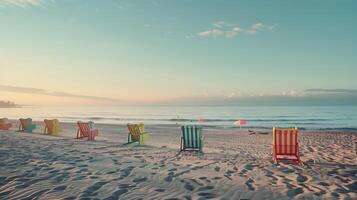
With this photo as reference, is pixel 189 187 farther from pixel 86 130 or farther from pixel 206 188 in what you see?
pixel 86 130

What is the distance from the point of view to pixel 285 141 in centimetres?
952

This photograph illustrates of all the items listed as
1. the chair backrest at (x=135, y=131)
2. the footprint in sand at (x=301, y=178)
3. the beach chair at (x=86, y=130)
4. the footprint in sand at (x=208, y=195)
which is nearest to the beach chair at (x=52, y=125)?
the beach chair at (x=86, y=130)

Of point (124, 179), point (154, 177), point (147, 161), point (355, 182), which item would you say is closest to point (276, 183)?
point (355, 182)

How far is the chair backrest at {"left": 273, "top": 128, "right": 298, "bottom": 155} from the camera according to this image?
9.40m

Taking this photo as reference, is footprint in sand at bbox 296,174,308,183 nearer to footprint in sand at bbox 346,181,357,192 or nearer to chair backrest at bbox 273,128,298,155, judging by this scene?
footprint in sand at bbox 346,181,357,192

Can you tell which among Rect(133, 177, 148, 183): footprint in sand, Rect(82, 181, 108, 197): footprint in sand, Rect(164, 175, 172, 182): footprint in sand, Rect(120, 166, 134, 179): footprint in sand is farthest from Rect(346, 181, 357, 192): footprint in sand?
Rect(82, 181, 108, 197): footprint in sand

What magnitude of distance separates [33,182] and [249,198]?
14.1 ft

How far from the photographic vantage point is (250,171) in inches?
292

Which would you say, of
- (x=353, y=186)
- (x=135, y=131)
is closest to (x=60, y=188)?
(x=353, y=186)

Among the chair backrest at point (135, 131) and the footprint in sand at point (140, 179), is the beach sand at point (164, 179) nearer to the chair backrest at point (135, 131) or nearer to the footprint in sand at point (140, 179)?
the footprint in sand at point (140, 179)

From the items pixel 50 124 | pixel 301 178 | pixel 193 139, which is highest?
pixel 50 124

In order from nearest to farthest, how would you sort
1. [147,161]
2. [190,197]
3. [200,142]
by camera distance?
[190,197]
[147,161]
[200,142]

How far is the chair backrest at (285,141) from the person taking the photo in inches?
370

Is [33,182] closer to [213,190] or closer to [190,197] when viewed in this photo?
[190,197]
